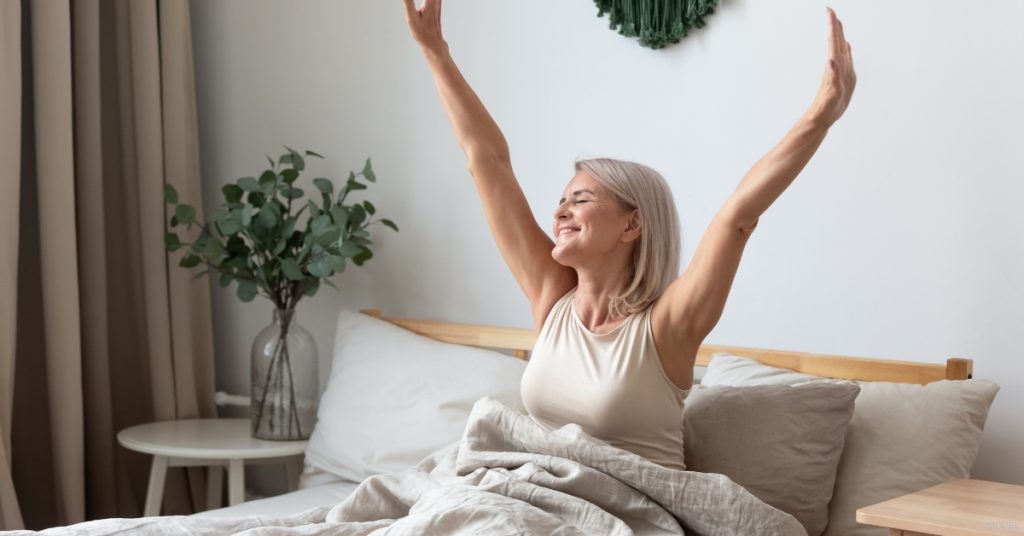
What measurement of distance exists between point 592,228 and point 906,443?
0.64m

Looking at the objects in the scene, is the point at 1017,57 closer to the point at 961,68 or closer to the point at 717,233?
the point at 961,68

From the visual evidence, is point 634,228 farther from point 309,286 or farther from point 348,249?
A: point 309,286

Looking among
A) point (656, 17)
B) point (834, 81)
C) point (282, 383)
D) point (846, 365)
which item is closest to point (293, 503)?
point (282, 383)

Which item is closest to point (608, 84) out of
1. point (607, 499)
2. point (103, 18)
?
point (607, 499)

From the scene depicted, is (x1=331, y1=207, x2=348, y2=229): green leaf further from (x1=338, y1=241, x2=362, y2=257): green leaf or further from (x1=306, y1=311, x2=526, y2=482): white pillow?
(x1=306, y1=311, x2=526, y2=482): white pillow

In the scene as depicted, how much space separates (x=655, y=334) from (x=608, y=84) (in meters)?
0.88

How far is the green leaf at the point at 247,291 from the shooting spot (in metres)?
2.80

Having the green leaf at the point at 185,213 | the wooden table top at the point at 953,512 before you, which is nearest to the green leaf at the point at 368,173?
the green leaf at the point at 185,213

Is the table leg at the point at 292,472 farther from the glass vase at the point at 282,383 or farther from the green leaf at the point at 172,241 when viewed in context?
the green leaf at the point at 172,241

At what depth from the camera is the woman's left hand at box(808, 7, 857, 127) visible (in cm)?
155

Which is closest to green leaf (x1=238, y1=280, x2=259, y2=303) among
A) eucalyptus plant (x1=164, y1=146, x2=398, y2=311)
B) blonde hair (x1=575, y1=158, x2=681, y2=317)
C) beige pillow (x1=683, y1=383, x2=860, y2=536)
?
eucalyptus plant (x1=164, y1=146, x2=398, y2=311)

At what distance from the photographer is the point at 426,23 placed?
6.61ft

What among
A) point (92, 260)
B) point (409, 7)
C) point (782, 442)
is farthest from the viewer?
point (92, 260)

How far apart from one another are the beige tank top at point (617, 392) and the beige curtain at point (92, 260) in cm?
147
